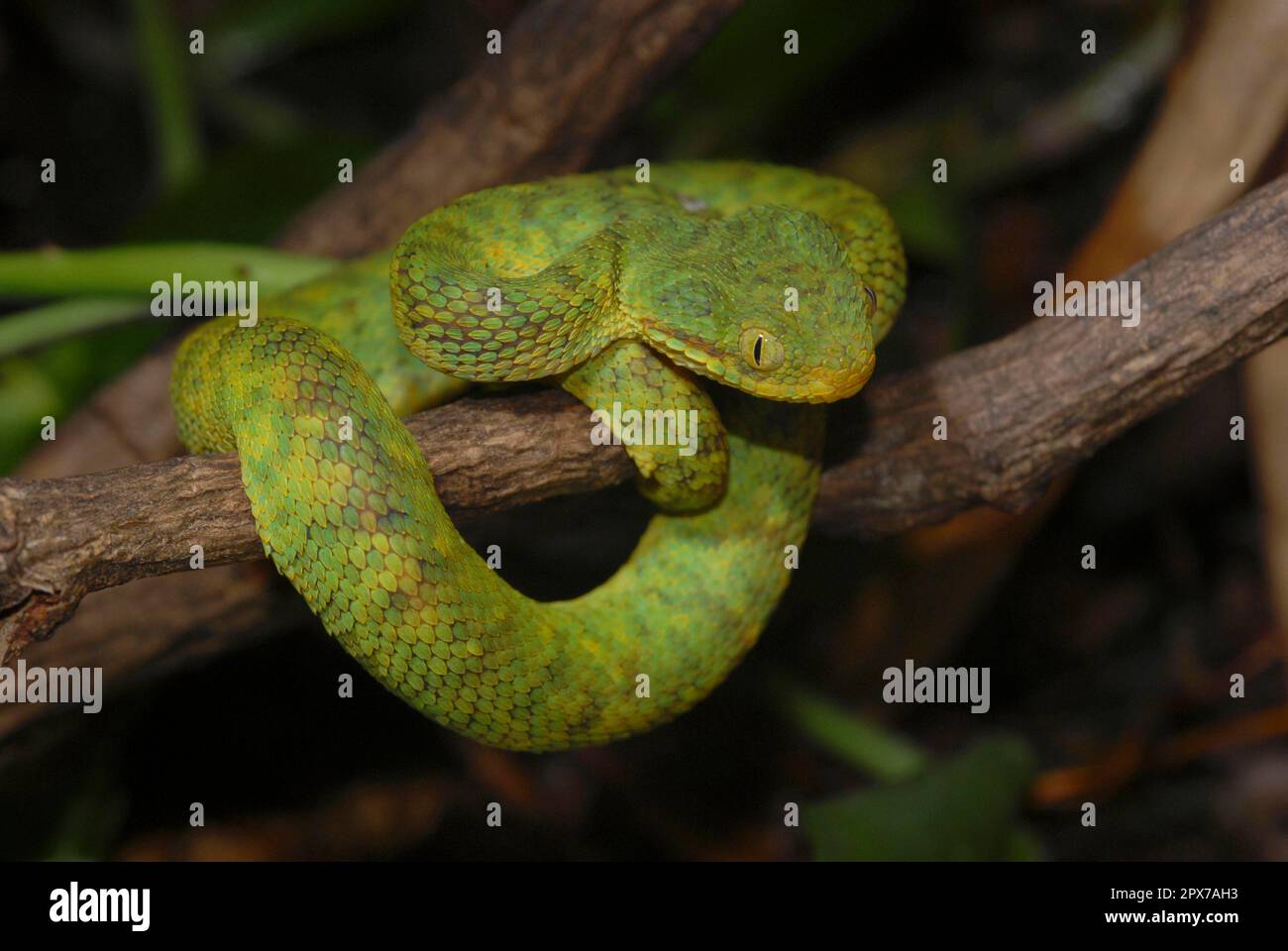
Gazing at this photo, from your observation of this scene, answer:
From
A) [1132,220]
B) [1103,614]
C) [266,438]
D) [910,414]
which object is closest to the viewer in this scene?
[266,438]

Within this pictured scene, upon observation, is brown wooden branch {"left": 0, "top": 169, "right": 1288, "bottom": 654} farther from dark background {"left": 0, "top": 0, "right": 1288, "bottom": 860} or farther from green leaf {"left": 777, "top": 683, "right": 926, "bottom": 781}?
green leaf {"left": 777, "top": 683, "right": 926, "bottom": 781}

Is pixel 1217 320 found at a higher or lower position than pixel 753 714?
higher

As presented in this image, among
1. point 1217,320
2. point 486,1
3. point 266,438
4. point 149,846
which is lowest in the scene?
point 149,846

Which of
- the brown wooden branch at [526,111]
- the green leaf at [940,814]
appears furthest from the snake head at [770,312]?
the green leaf at [940,814]

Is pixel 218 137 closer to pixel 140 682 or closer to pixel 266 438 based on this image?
pixel 140 682

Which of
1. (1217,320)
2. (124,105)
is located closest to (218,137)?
(124,105)

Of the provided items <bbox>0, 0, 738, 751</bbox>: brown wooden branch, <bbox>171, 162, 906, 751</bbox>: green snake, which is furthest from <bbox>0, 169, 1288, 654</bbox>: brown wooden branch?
<bbox>0, 0, 738, 751</bbox>: brown wooden branch

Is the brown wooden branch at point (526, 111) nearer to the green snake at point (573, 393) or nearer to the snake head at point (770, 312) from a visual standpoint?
the green snake at point (573, 393)

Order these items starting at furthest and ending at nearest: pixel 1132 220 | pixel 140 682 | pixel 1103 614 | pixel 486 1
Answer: pixel 486 1, pixel 1103 614, pixel 1132 220, pixel 140 682
